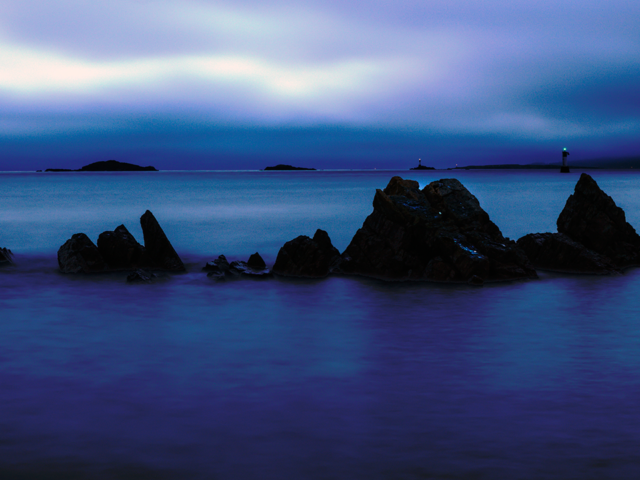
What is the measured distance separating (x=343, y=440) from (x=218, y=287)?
10.0 metres

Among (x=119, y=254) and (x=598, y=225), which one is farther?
(x=598, y=225)

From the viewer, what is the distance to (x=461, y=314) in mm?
12695

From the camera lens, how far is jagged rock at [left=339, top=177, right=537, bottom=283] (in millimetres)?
16078

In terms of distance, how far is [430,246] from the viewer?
1672 centimetres

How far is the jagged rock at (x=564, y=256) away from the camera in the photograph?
17.5 metres

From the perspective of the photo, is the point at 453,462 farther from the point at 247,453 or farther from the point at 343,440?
the point at 247,453

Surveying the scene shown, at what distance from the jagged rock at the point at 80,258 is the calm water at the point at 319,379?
3.00 feet

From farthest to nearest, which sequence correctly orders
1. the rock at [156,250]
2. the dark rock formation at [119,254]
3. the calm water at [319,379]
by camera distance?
the rock at [156,250], the dark rock formation at [119,254], the calm water at [319,379]

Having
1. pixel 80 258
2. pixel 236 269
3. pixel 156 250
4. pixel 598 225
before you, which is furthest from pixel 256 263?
pixel 598 225

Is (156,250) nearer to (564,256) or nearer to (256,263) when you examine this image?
(256,263)

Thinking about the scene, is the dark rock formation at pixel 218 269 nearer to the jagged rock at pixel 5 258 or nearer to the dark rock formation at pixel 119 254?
the dark rock formation at pixel 119 254

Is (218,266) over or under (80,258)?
under

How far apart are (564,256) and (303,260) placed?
775 centimetres

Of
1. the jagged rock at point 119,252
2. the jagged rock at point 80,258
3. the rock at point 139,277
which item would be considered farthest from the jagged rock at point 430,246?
the jagged rock at point 80,258
